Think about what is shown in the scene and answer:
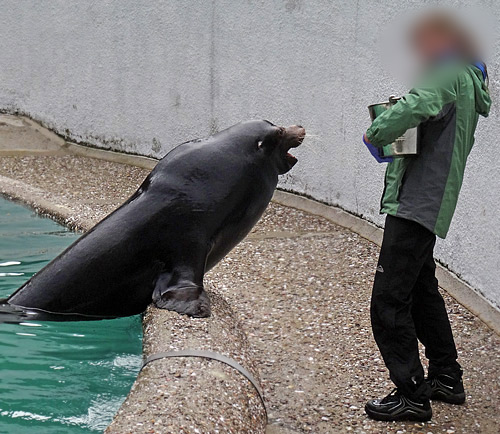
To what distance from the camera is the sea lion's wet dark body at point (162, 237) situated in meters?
3.75

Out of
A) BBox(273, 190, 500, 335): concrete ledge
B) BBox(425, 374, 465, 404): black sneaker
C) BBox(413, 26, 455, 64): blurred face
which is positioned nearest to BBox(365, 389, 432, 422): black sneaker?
BBox(425, 374, 465, 404): black sneaker

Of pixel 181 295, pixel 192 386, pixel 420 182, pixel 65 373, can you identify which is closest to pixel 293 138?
pixel 420 182

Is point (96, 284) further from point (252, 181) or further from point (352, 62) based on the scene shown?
point (352, 62)

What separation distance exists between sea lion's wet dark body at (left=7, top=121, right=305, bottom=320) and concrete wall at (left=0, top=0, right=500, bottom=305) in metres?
1.63

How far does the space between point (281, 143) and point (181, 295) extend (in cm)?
105

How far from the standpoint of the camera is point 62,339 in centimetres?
366

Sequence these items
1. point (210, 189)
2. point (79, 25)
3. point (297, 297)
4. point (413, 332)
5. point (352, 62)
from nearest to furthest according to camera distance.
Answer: point (413, 332) < point (210, 189) < point (297, 297) < point (352, 62) < point (79, 25)

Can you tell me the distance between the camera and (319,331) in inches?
174

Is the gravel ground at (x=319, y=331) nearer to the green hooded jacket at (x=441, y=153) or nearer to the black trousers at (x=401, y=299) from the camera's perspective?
the black trousers at (x=401, y=299)

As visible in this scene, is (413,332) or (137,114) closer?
(413,332)

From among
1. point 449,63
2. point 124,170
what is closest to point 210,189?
point 449,63

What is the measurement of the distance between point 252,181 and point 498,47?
5.56 feet

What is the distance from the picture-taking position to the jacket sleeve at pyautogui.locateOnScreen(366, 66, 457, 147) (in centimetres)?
313

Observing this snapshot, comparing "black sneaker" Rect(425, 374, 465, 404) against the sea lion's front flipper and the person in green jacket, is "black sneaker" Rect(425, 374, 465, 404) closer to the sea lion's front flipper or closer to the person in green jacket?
the person in green jacket
